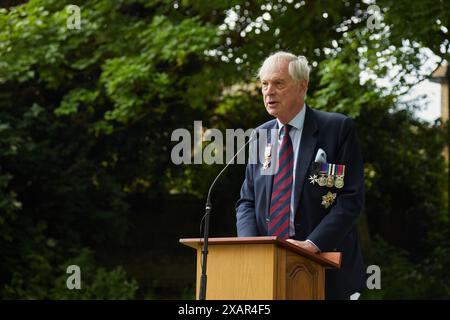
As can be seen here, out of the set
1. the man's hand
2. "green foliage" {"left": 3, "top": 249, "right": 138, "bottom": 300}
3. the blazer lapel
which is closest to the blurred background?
"green foliage" {"left": 3, "top": 249, "right": 138, "bottom": 300}

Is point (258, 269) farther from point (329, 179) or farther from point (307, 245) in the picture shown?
point (329, 179)

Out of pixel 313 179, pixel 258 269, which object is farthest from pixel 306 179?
pixel 258 269

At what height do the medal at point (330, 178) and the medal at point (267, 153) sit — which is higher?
the medal at point (267, 153)

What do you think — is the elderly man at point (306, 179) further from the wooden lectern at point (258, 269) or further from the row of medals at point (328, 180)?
the wooden lectern at point (258, 269)

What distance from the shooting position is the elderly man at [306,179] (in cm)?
418

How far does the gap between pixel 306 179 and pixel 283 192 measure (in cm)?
13

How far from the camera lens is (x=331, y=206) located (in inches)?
168

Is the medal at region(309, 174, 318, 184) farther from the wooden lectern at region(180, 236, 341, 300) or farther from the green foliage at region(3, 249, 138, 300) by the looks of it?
the green foliage at region(3, 249, 138, 300)

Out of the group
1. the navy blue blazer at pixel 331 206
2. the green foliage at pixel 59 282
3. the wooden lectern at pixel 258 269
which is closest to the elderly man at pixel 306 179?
the navy blue blazer at pixel 331 206

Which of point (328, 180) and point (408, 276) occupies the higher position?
point (408, 276)

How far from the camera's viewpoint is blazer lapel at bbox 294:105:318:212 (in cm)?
423

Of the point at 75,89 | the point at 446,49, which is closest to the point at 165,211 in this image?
the point at 75,89

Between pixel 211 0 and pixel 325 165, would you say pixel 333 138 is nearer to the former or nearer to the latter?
pixel 325 165
